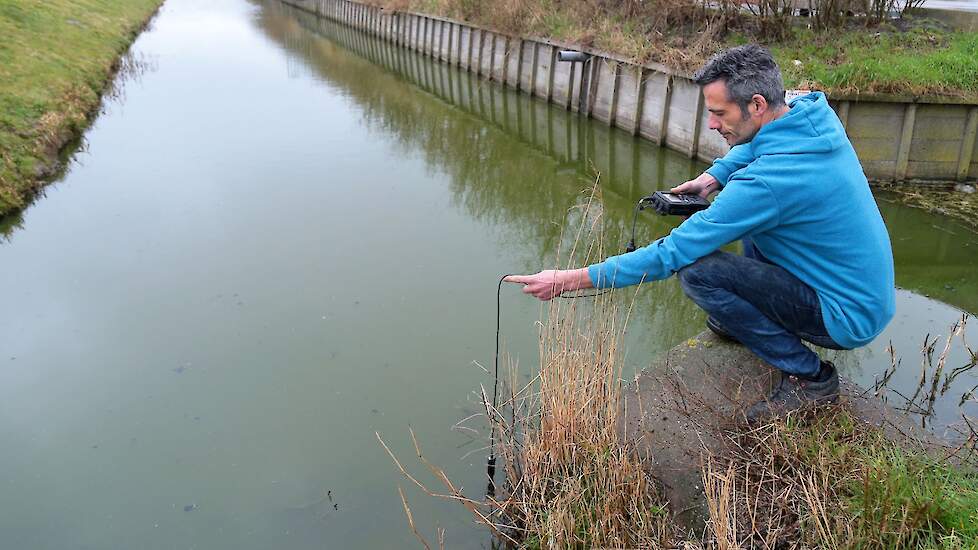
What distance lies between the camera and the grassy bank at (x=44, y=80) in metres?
8.55

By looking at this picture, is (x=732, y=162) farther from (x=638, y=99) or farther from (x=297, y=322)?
(x=638, y=99)

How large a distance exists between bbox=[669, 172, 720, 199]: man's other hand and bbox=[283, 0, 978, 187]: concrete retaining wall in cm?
540

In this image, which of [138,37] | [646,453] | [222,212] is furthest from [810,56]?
[138,37]

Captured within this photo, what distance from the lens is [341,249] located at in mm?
6762

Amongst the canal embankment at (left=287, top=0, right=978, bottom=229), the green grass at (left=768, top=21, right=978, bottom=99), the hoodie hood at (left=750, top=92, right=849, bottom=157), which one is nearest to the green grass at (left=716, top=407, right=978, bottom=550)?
the hoodie hood at (left=750, top=92, right=849, bottom=157)

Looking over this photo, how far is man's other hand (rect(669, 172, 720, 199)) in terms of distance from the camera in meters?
3.36

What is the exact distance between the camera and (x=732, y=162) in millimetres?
3277

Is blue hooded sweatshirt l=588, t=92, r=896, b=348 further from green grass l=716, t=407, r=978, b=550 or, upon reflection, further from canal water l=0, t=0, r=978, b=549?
canal water l=0, t=0, r=978, b=549

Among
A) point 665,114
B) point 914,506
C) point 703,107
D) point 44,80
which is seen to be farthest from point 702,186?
point 44,80

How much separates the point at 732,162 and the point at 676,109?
6.77m

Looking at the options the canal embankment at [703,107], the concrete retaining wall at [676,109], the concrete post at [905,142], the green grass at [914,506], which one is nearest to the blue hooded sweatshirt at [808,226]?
the green grass at [914,506]

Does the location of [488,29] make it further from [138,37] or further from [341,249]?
[138,37]

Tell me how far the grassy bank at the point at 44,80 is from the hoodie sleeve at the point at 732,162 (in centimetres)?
730

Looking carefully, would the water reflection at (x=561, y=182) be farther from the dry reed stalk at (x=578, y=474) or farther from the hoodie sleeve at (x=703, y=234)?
the hoodie sleeve at (x=703, y=234)
